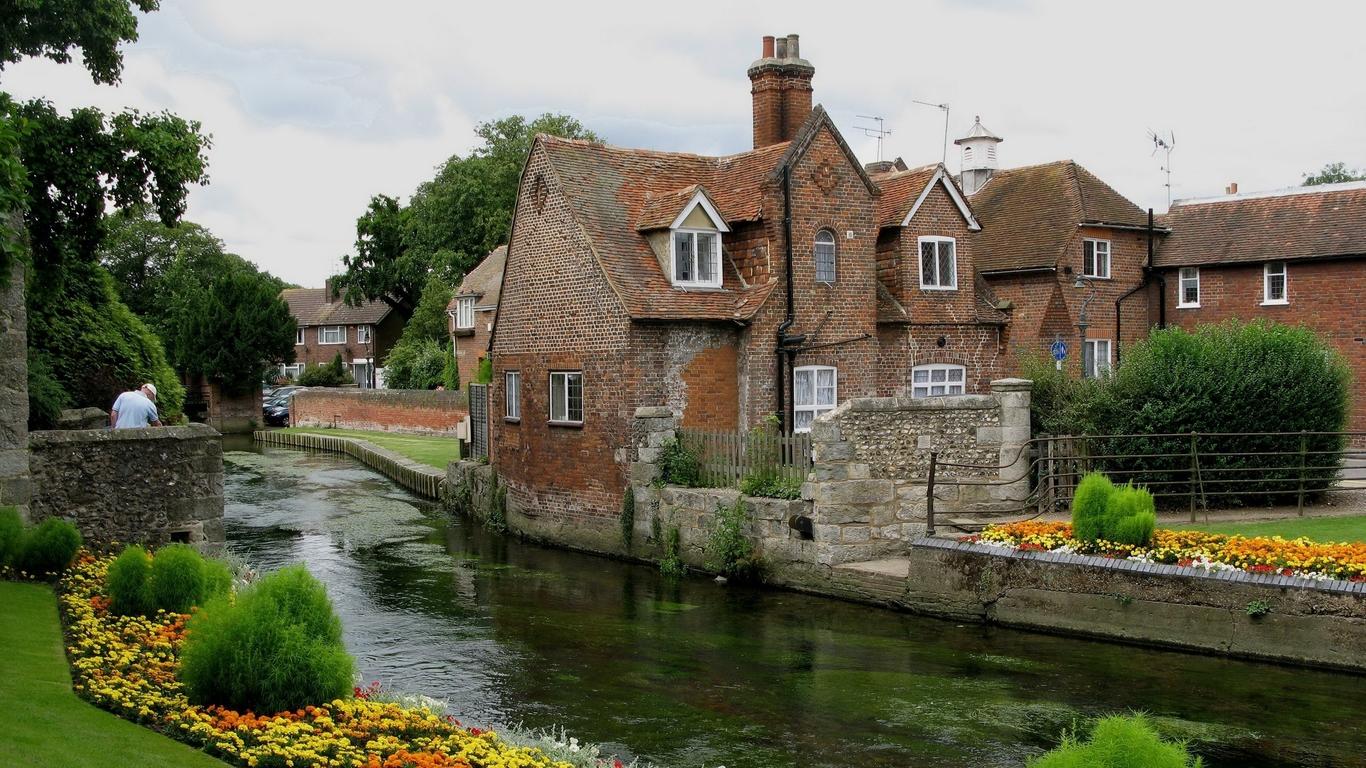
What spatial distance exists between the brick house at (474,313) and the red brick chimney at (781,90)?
2874 cm

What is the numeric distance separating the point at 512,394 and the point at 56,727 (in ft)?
63.1

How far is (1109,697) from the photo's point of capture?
522 inches

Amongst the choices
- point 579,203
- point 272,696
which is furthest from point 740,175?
point 272,696

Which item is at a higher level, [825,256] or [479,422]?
[825,256]

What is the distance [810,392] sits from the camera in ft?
84.1

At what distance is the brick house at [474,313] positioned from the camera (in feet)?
183

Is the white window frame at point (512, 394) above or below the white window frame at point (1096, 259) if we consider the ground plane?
below

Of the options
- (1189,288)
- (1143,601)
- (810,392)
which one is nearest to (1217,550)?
(1143,601)

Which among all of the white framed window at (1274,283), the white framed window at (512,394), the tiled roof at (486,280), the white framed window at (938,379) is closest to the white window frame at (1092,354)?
the white framed window at (1274,283)

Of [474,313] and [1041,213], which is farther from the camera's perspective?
[474,313]

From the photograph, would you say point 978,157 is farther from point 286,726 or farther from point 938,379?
point 286,726

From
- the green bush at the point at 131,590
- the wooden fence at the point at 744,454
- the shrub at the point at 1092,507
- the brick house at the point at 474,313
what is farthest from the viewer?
the brick house at the point at 474,313

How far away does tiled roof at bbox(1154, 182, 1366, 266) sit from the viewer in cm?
3588

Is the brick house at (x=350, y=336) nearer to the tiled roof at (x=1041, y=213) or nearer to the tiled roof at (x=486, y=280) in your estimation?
the tiled roof at (x=486, y=280)
